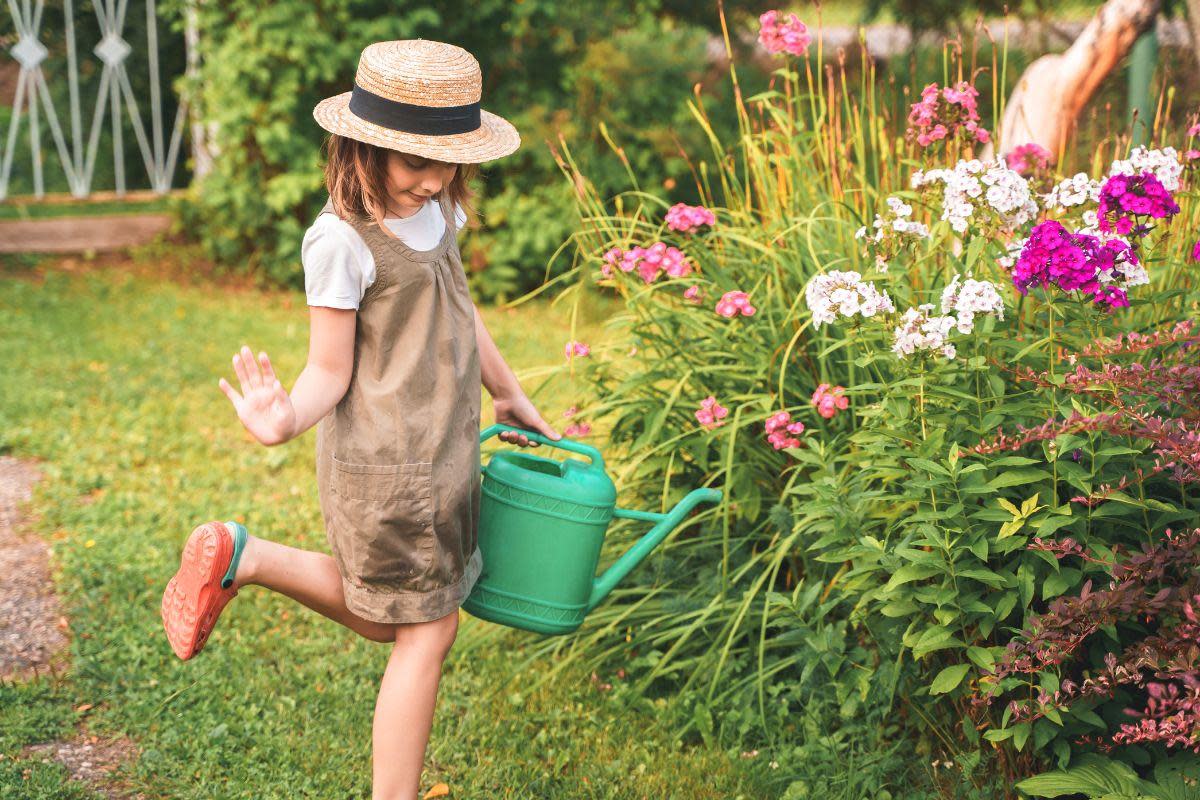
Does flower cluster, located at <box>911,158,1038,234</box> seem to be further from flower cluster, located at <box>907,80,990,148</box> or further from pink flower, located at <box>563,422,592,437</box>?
pink flower, located at <box>563,422,592,437</box>

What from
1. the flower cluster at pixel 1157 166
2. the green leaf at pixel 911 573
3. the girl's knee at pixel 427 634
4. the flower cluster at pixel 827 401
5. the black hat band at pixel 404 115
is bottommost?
the girl's knee at pixel 427 634

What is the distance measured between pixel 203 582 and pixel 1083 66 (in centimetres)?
384

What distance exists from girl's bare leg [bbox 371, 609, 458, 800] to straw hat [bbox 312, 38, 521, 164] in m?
0.92

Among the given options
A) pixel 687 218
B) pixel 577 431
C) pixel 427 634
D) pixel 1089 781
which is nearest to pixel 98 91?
pixel 577 431

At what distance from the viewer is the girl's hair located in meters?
2.28

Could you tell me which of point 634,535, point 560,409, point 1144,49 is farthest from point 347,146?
point 1144,49

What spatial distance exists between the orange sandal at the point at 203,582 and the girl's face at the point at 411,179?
707 millimetres

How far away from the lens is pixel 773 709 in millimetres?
2916

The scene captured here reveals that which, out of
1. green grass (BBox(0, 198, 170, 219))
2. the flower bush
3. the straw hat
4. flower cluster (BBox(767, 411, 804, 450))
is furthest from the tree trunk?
green grass (BBox(0, 198, 170, 219))

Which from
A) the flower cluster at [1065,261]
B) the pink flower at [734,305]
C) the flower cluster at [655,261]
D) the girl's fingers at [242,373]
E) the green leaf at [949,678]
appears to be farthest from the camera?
the flower cluster at [655,261]

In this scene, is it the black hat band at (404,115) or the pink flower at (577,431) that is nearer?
the black hat band at (404,115)

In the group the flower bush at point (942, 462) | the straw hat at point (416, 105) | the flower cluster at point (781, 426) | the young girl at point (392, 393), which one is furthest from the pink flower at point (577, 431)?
the straw hat at point (416, 105)

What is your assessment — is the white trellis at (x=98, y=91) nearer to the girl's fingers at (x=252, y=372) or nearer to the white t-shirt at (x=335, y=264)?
the white t-shirt at (x=335, y=264)

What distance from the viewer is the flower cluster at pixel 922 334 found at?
2270mm
